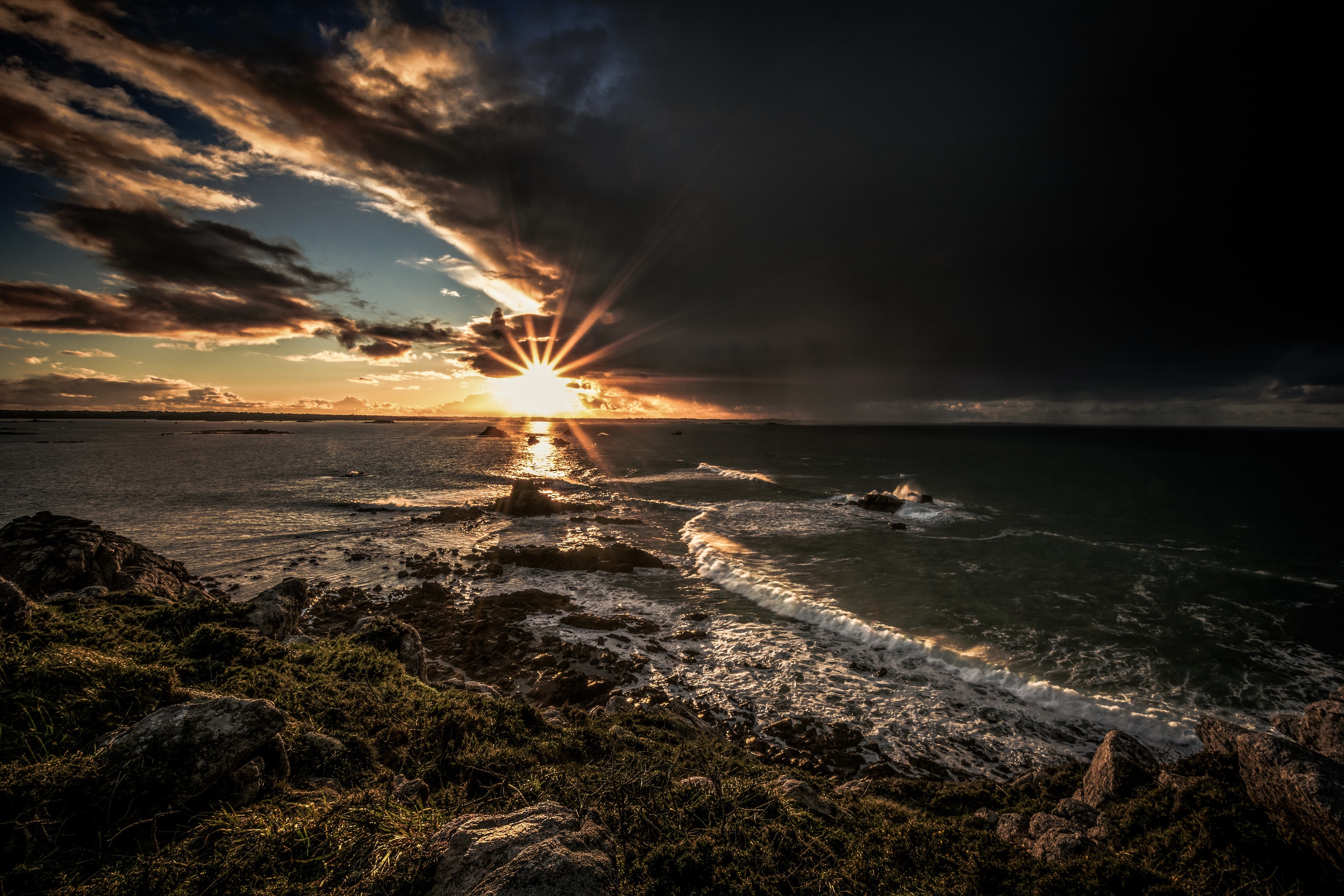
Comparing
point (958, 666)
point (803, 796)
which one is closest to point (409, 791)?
point (803, 796)

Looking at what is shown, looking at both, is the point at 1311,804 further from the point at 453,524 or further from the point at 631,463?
the point at 631,463

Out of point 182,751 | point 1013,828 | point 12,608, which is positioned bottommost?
point 1013,828

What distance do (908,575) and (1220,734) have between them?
13842 mm

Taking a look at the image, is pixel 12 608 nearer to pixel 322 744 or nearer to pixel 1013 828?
pixel 322 744

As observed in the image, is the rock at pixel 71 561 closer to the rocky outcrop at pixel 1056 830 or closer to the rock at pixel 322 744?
the rock at pixel 322 744

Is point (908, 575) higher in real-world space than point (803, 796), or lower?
lower

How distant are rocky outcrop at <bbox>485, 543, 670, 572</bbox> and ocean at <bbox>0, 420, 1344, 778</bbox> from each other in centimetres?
101

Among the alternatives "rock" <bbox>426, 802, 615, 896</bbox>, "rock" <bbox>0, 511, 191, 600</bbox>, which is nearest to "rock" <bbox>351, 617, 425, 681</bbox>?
"rock" <bbox>0, 511, 191, 600</bbox>

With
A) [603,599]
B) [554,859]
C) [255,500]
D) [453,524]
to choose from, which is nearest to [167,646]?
[554,859]

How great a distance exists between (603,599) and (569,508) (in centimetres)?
1946

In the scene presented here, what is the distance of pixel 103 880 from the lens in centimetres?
328

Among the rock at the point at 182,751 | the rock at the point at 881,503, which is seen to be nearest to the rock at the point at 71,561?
the rock at the point at 182,751

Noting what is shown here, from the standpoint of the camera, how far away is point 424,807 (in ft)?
16.9

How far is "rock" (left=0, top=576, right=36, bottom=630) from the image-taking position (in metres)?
6.04
